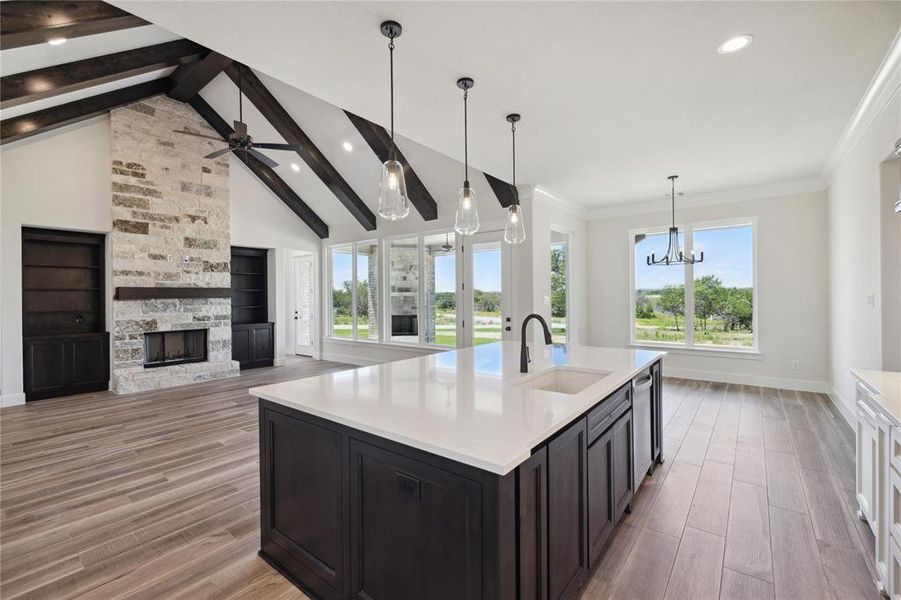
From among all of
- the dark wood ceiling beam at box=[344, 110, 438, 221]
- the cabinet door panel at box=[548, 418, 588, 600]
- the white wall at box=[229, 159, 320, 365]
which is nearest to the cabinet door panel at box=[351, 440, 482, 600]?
the cabinet door panel at box=[548, 418, 588, 600]

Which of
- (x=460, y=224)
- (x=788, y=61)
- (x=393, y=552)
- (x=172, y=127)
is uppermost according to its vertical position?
(x=172, y=127)

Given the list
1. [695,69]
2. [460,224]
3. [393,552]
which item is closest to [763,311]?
[695,69]

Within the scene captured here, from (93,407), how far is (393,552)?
525 centimetres

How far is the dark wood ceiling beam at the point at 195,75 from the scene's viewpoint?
5133mm

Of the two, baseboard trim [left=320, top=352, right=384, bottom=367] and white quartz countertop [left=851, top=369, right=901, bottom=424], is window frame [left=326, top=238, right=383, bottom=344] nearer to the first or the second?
baseboard trim [left=320, top=352, right=384, bottom=367]

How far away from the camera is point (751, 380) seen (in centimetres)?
553

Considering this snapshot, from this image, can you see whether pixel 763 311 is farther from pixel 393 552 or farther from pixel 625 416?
pixel 393 552

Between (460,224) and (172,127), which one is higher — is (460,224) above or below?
below

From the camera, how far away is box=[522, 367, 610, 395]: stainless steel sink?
234 cm

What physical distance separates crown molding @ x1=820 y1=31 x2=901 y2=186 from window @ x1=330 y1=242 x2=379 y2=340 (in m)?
6.37

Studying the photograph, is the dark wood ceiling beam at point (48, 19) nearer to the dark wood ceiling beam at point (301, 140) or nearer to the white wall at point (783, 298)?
the dark wood ceiling beam at point (301, 140)

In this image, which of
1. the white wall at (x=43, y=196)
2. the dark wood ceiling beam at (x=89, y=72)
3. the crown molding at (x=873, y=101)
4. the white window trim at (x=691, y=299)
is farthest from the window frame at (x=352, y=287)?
the crown molding at (x=873, y=101)

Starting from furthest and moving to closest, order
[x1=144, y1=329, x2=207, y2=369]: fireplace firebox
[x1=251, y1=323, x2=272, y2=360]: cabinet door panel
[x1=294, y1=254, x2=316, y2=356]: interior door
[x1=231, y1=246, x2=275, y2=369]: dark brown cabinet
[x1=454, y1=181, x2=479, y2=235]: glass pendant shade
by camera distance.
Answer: [x1=294, y1=254, x2=316, y2=356]: interior door, [x1=251, y1=323, x2=272, y2=360]: cabinet door panel, [x1=231, y1=246, x2=275, y2=369]: dark brown cabinet, [x1=144, y1=329, x2=207, y2=369]: fireplace firebox, [x1=454, y1=181, x2=479, y2=235]: glass pendant shade

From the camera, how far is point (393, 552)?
56.7 inches
